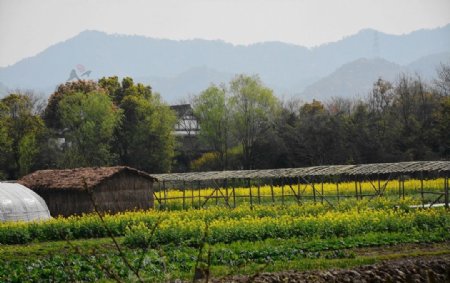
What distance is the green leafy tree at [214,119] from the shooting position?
68438 mm

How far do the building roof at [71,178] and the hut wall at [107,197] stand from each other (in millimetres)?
248

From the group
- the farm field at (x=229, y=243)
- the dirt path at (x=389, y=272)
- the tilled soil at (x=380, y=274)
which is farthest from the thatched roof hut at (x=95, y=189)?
the tilled soil at (x=380, y=274)

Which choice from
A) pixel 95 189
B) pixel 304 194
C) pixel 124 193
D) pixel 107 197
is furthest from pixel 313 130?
pixel 95 189

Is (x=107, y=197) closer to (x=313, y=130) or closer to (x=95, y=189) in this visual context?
(x=95, y=189)

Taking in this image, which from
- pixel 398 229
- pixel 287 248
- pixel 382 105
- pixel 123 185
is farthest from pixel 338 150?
pixel 287 248

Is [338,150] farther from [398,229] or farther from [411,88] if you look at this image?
[398,229]

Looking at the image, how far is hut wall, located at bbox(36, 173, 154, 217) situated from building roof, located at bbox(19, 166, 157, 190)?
25 centimetres

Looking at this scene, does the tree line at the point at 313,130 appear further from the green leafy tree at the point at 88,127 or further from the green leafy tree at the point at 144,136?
the green leafy tree at the point at 88,127

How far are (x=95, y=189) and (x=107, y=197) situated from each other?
941 mm

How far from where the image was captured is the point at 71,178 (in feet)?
113

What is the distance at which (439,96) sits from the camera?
72375 millimetres

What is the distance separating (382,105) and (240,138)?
16.5m

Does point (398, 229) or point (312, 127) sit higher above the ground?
point (312, 127)

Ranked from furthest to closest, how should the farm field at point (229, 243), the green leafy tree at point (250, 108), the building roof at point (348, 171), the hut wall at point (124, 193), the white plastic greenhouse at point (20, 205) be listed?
the green leafy tree at point (250, 108), the hut wall at point (124, 193), the building roof at point (348, 171), the white plastic greenhouse at point (20, 205), the farm field at point (229, 243)
